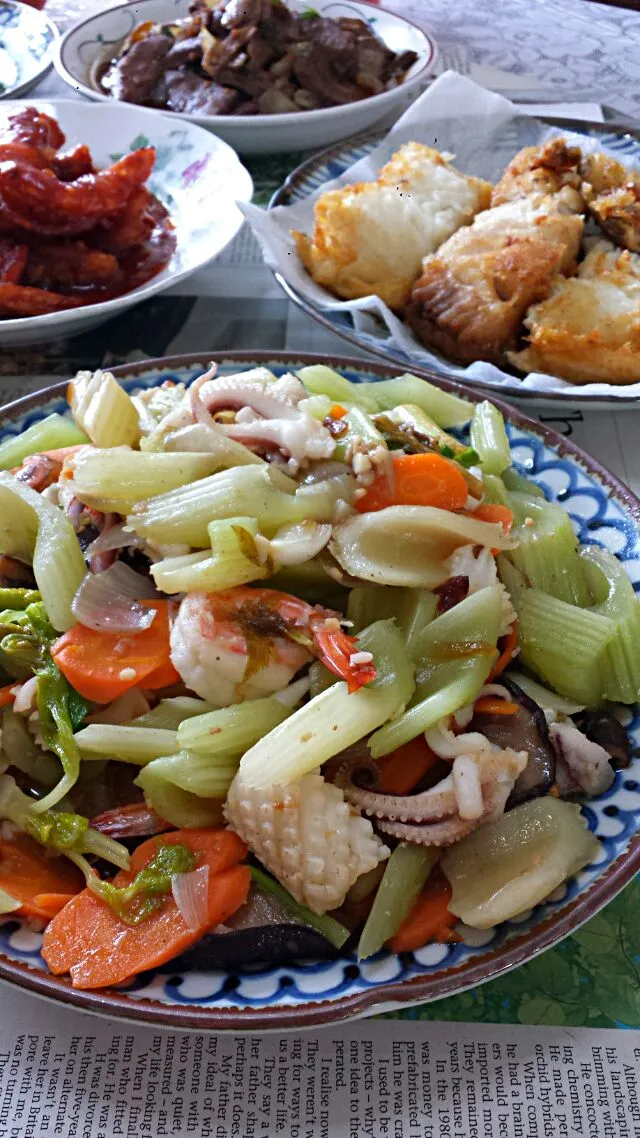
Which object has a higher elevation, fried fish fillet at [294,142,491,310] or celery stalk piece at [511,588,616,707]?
fried fish fillet at [294,142,491,310]

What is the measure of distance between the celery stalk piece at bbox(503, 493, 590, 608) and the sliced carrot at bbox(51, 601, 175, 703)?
590 mm

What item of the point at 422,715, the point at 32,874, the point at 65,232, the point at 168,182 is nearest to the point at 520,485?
the point at 422,715

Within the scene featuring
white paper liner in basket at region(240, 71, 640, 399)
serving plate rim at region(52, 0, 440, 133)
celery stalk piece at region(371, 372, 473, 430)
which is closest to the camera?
celery stalk piece at region(371, 372, 473, 430)

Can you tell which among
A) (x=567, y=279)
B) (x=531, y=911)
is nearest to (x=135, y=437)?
(x=531, y=911)

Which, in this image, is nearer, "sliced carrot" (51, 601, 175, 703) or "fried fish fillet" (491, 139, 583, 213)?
"sliced carrot" (51, 601, 175, 703)

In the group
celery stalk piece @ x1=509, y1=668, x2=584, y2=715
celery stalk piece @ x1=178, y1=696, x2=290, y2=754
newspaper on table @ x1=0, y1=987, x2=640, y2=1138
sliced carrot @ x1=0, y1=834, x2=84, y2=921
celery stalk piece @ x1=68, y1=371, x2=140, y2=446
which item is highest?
celery stalk piece @ x1=68, y1=371, x2=140, y2=446

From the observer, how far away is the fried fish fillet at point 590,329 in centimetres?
216

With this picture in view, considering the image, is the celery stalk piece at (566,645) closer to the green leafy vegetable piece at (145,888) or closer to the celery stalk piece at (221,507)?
the celery stalk piece at (221,507)

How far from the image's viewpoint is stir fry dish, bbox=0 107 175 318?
227cm

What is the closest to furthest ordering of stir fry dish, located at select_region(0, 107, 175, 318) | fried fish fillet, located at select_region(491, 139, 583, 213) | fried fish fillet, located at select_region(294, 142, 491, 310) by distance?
1. stir fry dish, located at select_region(0, 107, 175, 318)
2. fried fish fillet, located at select_region(294, 142, 491, 310)
3. fried fish fillet, located at select_region(491, 139, 583, 213)

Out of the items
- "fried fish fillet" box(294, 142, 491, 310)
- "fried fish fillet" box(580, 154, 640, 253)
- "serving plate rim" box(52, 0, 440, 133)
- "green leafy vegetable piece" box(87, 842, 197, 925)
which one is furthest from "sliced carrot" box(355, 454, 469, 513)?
"serving plate rim" box(52, 0, 440, 133)

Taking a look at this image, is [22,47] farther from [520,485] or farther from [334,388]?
[520,485]

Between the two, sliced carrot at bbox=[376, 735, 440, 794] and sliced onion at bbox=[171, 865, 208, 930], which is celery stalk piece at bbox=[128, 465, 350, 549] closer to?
sliced carrot at bbox=[376, 735, 440, 794]

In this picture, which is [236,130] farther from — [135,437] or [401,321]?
[135,437]
